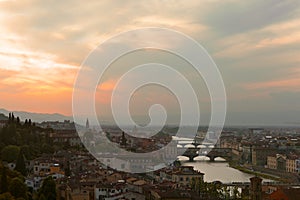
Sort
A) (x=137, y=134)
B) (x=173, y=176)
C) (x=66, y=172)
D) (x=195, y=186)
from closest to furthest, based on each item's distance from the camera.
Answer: (x=195, y=186)
(x=66, y=172)
(x=173, y=176)
(x=137, y=134)

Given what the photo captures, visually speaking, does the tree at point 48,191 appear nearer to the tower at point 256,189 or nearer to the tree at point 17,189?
the tree at point 17,189

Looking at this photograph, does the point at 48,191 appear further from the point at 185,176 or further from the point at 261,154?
the point at 261,154

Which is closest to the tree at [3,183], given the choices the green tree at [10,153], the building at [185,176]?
the green tree at [10,153]

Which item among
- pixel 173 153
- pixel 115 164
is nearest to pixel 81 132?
pixel 173 153

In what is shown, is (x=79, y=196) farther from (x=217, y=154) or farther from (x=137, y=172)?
(x=217, y=154)

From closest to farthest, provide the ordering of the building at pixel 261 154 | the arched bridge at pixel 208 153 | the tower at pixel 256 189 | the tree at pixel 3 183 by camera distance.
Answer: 1. the tree at pixel 3 183
2. the tower at pixel 256 189
3. the building at pixel 261 154
4. the arched bridge at pixel 208 153

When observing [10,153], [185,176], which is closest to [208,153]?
[185,176]

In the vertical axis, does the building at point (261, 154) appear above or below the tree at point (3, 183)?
below
